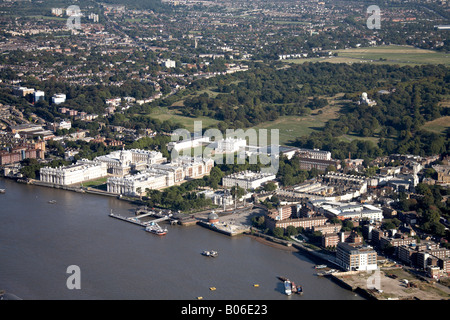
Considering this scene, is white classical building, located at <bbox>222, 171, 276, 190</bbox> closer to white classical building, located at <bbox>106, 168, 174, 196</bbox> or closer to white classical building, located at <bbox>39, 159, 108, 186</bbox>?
white classical building, located at <bbox>106, 168, 174, 196</bbox>

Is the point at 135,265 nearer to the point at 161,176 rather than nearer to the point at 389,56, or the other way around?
the point at 161,176

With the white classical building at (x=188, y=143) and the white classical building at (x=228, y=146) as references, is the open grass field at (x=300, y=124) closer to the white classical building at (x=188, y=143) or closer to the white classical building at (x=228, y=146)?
the white classical building at (x=228, y=146)

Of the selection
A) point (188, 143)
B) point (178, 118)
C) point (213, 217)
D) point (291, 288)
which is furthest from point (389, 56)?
point (291, 288)

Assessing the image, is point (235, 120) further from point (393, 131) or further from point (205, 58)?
point (205, 58)

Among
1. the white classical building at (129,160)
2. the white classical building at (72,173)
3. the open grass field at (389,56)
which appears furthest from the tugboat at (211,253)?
the open grass field at (389,56)

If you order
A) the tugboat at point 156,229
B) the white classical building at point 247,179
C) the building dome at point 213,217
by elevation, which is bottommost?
the tugboat at point 156,229
